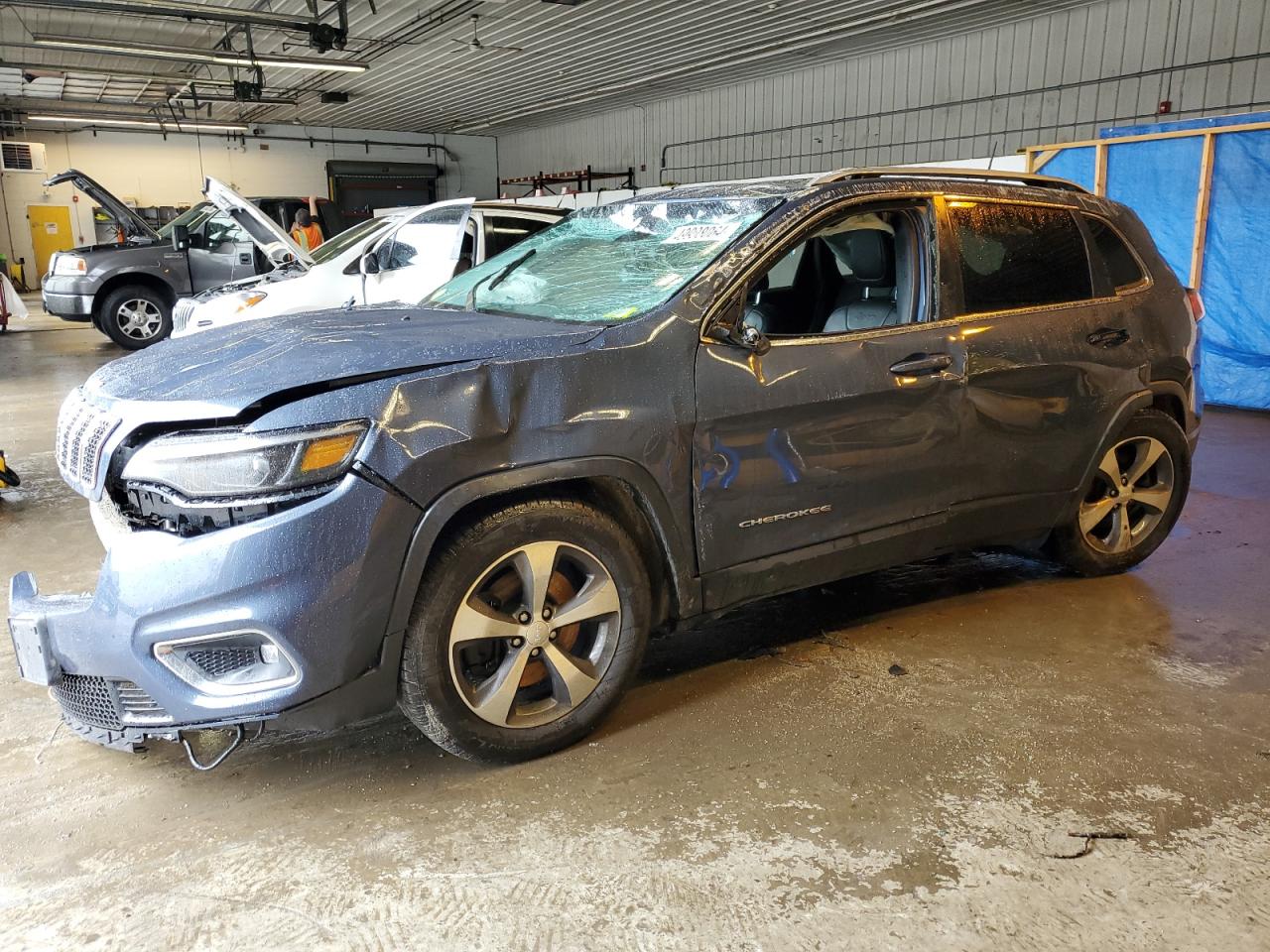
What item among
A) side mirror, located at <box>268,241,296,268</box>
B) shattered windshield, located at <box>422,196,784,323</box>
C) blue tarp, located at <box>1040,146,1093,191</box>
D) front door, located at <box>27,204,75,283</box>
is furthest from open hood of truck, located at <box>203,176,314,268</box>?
front door, located at <box>27,204,75,283</box>

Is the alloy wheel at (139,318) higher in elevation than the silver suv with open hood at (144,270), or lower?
lower

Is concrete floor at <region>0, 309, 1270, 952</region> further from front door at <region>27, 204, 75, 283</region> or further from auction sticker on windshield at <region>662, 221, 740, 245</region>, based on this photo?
front door at <region>27, 204, 75, 283</region>

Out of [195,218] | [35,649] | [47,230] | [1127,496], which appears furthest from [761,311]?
[47,230]

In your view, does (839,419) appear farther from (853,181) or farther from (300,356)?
(300,356)

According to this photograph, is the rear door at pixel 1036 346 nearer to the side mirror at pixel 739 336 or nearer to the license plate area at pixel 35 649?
the side mirror at pixel 739 336

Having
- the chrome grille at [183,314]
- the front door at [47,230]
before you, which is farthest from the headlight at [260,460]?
the front door at [47,230]

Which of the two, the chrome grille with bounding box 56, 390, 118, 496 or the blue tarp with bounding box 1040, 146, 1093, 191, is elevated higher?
the blue tarp with bounding box 1040, 146, 1093, 191

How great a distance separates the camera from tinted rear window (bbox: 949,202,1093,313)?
10.9 ft

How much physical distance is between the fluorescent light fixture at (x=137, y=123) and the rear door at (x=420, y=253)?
1840 centimetres

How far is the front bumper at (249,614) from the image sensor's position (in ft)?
6.97

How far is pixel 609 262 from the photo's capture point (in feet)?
10.5

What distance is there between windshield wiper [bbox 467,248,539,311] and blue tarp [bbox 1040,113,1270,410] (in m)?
6.63

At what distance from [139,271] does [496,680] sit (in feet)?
37.9

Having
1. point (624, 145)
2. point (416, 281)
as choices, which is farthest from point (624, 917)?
point (624, 145)
